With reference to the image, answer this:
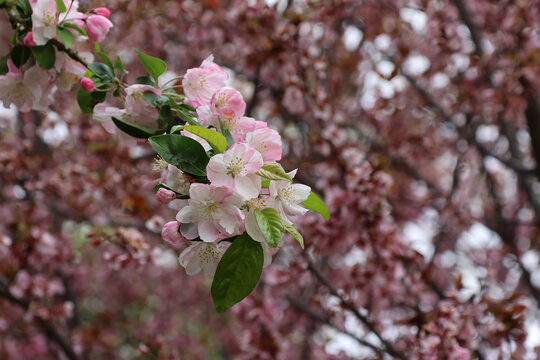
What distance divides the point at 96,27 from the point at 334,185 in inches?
69.5

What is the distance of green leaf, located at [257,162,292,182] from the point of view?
0.90 metres

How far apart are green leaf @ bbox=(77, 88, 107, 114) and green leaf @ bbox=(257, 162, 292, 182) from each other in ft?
1.86

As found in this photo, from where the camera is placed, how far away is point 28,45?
1.23m

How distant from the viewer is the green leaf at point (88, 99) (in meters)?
1.23

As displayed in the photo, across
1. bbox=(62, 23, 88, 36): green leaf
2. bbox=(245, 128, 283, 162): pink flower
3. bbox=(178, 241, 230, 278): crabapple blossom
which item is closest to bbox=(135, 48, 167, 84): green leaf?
bbox=(62, 23, 88, 36): green leaf

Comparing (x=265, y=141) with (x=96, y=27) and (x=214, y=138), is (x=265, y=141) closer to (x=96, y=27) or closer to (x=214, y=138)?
(x=214, y=138)

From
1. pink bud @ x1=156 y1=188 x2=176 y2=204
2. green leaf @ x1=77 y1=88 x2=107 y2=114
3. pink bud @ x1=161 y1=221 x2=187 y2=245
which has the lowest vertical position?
pink bud @ x1=161 y1=221 x2=187 y2=245

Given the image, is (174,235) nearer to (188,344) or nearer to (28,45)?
(28,45)

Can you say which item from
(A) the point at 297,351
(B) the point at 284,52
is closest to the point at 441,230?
(B) the point at 284,52

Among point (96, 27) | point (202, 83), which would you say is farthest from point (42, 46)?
point (202, 83)

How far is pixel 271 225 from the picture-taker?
87 cm

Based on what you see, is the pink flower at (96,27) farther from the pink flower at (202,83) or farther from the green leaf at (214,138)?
the green leaf at (214,138)

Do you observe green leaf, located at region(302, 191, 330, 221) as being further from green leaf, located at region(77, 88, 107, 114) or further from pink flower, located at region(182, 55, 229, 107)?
green leaf, located at region(77, 88, 107, 114)

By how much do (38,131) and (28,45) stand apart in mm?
2911
